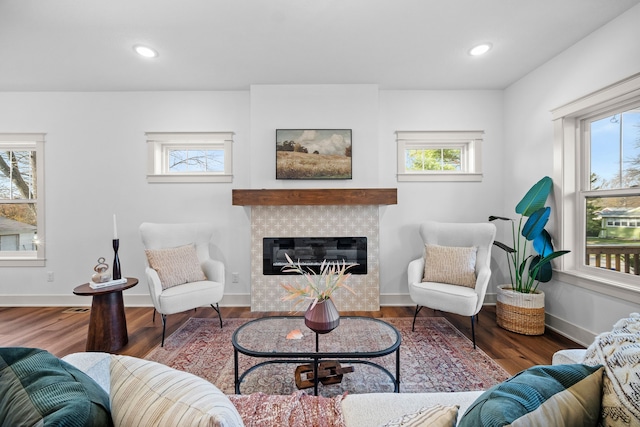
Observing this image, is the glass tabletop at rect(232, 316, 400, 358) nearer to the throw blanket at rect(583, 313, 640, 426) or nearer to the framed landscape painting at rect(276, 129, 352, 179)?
the throw blanket at rect(583, 313, 640, 426)

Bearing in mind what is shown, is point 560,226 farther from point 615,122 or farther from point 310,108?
point 310,108

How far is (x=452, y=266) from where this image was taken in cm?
262

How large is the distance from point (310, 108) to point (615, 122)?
2744 mm

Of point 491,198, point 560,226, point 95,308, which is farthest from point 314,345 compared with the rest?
point 491,198

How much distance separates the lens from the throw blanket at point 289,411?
0.86m

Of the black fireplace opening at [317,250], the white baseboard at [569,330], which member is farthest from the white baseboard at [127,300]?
the white baseboard at [569,330]

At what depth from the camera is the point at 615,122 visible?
2221 millimetres

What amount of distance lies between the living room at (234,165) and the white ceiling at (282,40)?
18cm

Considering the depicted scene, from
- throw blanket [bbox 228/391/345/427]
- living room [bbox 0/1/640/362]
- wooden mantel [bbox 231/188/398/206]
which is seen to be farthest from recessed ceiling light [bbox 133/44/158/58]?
throw blanket [bbox 228/391/345/427]

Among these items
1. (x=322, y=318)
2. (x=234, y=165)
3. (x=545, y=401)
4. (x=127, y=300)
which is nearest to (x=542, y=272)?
(x=322, y=318)

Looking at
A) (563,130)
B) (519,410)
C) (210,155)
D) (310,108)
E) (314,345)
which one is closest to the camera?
(519,410)

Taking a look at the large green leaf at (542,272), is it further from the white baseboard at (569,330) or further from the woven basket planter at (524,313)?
the white baseboard at (569,330)

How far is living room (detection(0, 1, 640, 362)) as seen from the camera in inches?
123

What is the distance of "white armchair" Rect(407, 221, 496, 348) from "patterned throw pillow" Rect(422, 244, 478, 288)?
0.04 meters
